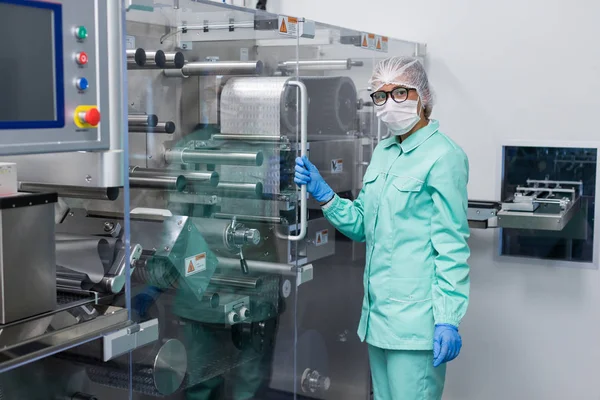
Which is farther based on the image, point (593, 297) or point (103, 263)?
point (593, 297)

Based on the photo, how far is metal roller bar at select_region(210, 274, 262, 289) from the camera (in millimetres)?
2335

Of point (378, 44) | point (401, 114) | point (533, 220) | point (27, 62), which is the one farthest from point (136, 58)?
point (533, 220)

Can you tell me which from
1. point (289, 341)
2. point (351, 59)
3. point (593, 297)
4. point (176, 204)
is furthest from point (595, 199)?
point (176, 204)

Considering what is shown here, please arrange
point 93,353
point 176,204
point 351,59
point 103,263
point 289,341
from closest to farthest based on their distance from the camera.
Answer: point 103,263, point 93,353, point 176,204, point 289,341, point 351,59

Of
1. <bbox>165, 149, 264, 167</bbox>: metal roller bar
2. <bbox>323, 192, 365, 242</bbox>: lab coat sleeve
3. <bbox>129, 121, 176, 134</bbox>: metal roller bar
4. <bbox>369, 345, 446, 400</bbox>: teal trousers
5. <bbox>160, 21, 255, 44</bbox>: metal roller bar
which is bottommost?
<bbox>369, 345, 446, 400</bbox>: teal trousers

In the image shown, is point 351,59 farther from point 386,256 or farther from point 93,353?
point 93,353

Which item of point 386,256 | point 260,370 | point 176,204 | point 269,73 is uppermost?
point 269,73

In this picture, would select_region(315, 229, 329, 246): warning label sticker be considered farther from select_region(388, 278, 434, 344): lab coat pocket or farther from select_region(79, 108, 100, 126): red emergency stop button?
select_region(79, 108, 100, 126): red emergency stop button

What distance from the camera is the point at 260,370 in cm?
267

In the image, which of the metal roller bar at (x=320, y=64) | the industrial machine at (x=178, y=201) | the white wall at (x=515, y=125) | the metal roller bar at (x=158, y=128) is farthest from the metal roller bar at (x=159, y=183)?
the white wall at (x=515, y=125)

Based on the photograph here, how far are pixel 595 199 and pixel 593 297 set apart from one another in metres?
0.44

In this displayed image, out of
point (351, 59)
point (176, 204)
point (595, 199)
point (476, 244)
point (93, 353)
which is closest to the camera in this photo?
point (93, 353)

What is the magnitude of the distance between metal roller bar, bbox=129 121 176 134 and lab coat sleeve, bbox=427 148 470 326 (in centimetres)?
85

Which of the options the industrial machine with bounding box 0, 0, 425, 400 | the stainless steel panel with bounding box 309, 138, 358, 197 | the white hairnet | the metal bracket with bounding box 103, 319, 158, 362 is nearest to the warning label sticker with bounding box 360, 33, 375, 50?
the industrial machine with bounding box 0, 0, 425, 400
